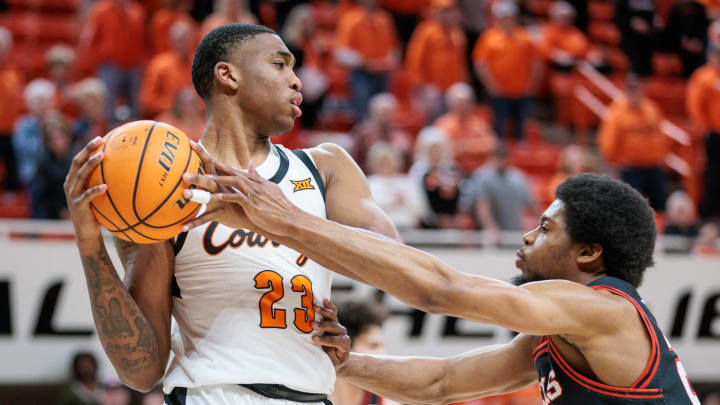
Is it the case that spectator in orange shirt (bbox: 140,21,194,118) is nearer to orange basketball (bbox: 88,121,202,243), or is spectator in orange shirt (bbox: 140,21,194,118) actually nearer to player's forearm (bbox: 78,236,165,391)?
player's forearm (bbox: 78,236,165,391)

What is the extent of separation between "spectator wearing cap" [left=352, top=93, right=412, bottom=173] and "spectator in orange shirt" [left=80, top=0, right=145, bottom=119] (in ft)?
7.78

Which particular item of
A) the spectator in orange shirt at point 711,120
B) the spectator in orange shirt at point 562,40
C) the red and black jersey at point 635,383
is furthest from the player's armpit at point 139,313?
the spectator in orange shirt at point 562,40

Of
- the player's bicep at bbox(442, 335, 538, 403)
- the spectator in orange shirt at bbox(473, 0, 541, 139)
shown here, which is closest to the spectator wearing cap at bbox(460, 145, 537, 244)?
the spectator in orange shirt at bbox(473, 0, 541, 139)

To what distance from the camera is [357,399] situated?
501 cm

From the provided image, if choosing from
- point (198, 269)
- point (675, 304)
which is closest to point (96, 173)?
point (198, 269)

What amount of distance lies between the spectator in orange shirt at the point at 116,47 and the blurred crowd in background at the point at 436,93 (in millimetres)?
19

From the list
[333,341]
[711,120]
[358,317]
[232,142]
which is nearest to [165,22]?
[358,317]

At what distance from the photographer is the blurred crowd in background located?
8.66 metres

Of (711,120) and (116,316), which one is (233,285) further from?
(711,120)

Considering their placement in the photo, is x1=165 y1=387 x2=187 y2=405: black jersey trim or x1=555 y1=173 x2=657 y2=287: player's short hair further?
x1=555 y1=173 x2=657 y2=287: player's short hair

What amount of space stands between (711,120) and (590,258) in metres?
8.32

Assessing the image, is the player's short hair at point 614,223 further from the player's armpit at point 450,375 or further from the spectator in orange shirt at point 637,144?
the spectator in orange shirt at point 637,144

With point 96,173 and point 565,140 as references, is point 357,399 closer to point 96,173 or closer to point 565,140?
point 96,173

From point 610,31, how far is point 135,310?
12006 millimetres
